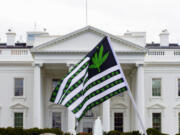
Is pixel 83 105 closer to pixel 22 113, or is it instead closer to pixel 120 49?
pixel 120 49

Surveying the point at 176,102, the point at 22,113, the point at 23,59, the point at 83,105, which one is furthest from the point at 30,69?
the point at 83,105

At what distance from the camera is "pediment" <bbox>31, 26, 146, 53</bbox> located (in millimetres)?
39812

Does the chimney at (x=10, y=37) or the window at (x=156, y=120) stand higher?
the chimney at (x=10, y=37)

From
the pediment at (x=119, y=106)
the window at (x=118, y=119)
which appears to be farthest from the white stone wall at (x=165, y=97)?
the window at (x=118, y=119)

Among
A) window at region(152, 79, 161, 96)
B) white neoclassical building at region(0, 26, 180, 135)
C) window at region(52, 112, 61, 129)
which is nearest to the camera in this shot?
white neoclassical building at region(0, 26, 180, 135)

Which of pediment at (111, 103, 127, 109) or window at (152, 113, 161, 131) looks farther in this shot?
pediment at (111, 103, 127, 109)

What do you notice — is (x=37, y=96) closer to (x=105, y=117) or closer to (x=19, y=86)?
(x=19, y=86)

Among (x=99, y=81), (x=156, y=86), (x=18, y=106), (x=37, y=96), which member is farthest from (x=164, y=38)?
(x=99, y=81)

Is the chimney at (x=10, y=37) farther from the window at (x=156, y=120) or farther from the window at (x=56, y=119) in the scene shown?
the window at (x=156, y=120)

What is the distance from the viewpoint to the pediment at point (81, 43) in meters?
39.8

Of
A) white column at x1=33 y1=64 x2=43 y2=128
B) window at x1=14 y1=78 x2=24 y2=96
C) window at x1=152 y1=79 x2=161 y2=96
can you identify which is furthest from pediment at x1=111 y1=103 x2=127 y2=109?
window at x1=14 y1=78 x2=24 y2=96

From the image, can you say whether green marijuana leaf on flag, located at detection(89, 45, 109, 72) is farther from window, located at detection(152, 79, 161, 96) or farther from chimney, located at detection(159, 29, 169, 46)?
chimney, located at detection(159, 29, 169, 46)

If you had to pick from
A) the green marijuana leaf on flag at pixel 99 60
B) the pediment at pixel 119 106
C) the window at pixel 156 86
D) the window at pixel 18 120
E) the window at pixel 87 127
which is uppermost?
the window at pixel 156 86

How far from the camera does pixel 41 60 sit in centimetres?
4003
